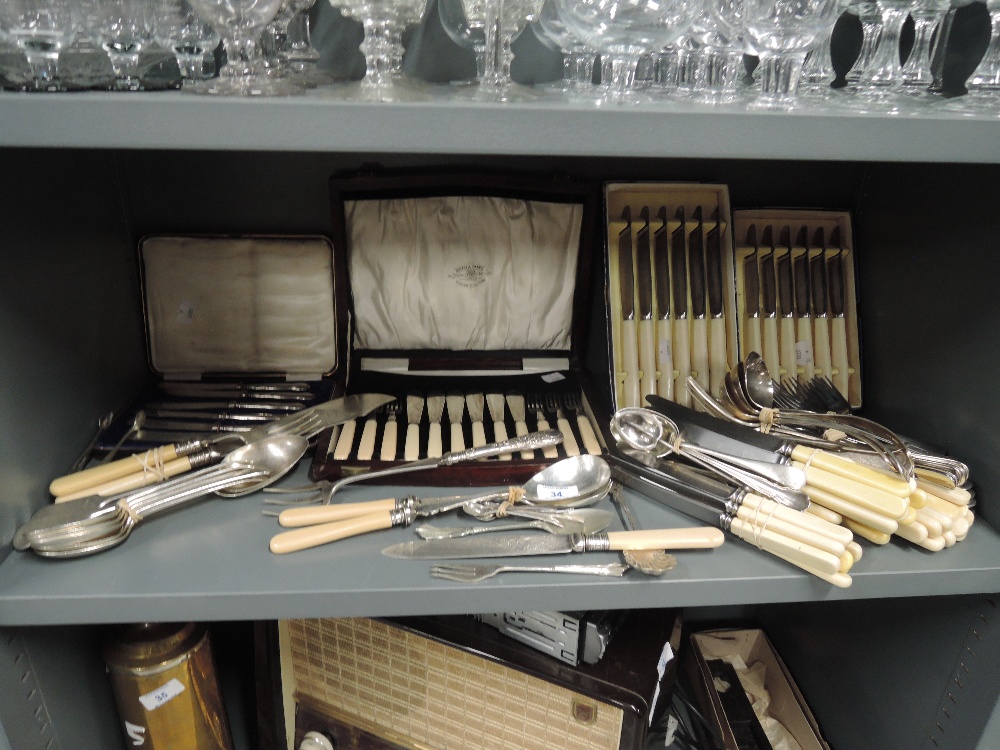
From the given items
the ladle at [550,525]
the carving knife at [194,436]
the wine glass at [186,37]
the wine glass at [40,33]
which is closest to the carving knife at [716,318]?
the ladle at [550,525]

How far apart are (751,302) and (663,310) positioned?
5.8 inches

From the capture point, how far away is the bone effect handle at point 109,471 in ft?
2.37

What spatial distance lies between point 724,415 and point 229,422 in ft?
2.08

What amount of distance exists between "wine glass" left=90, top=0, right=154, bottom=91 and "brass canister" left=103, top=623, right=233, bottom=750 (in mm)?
616

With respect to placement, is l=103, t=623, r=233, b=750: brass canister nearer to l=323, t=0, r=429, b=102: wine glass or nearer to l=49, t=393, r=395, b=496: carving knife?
l=49, t=393, r=395, b=496: carving knife

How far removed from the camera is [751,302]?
3.31ft

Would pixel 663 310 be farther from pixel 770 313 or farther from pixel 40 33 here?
pixel 40 33

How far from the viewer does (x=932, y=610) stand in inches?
32.8

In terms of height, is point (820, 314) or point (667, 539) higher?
point (820, 314)

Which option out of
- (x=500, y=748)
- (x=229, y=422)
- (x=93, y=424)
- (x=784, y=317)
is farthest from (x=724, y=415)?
(x=93, y=424)

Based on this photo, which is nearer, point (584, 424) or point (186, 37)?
point (186, 37)

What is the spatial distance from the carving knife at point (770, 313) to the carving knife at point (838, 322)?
0.08 m

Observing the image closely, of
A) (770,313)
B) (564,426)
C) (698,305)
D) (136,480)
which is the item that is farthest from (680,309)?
(136,480)

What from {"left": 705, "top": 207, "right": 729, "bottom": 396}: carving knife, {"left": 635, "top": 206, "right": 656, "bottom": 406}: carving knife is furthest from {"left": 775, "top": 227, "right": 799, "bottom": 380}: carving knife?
{"left": 635, "top": 206, "right": 656, "bottom": 406}: carving knife
